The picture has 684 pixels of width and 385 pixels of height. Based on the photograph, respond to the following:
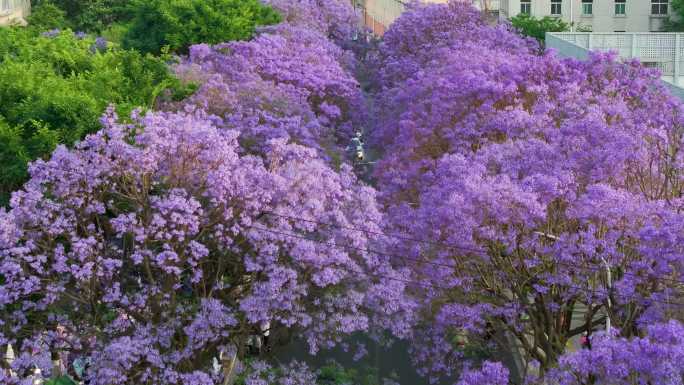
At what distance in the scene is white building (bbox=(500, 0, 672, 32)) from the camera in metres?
70.4

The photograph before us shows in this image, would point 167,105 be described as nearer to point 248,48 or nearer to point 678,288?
point 248,48

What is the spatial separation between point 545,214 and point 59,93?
31.7ft

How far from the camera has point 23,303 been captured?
737 inches

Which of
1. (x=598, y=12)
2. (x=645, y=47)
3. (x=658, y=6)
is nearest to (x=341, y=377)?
(x=645, y=47)

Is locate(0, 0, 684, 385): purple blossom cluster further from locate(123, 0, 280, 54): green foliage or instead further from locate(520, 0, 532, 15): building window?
locate(520, 0, 532, 15): building window

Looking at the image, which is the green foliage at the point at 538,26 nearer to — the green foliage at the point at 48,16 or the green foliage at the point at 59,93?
the green foliage at the point at 48,16

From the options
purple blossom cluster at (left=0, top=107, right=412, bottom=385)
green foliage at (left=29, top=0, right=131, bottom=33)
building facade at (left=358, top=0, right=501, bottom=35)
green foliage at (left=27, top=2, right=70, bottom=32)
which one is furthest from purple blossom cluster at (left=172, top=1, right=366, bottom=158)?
building facade at (left=358, top=0, right=501, bottom=35)

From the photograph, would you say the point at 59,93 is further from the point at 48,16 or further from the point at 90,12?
the point at 90,12

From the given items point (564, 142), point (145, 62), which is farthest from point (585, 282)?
point (145, 62)

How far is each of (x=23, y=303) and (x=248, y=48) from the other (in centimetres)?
1704

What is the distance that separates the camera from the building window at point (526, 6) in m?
71.6

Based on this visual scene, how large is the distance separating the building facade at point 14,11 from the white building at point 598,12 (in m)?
27.1

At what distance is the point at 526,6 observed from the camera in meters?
71.8

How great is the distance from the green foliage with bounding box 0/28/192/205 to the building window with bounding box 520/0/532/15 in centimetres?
4319
